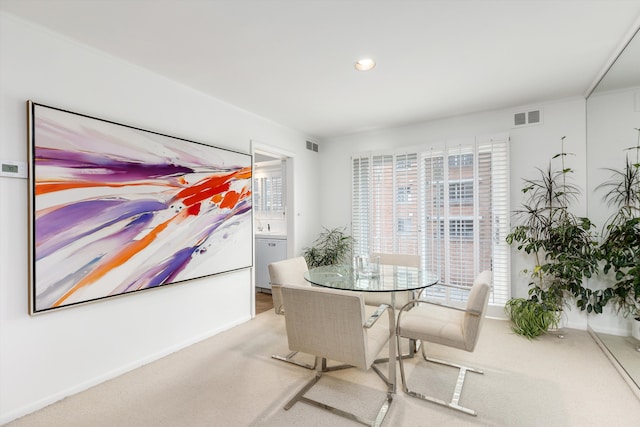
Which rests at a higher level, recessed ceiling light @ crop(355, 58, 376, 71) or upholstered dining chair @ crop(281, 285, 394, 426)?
recessed ceiling light @ crop(355, 58, 376, 71)

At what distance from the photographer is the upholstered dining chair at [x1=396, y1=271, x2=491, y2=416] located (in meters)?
2.06

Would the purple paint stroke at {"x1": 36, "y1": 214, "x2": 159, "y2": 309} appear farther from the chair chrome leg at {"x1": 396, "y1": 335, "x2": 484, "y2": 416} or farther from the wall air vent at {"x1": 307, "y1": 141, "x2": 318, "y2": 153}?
the wall air vent at {"x1": 307, "y1": 141, "x2": 318, "y2": 153}

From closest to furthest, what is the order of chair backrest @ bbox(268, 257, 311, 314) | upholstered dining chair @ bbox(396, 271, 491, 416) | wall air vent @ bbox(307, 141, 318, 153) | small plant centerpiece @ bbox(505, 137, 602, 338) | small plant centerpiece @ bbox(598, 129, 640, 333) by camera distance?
upholstered dining chair @ bbox(396, 271, 491, 416), small plant centerpiece @ bbox(598, 129, 640, 333), chair backrest @ bbox(268, 257, 311, 314), small plant centerpiece @ bbox(505, 137, 602, 338), wall air vent @ bbox(307, 141, 318, 153)

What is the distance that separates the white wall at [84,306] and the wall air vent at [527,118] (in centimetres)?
347

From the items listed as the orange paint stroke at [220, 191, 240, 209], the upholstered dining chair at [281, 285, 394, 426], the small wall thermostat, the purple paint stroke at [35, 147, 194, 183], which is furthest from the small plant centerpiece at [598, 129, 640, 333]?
the small wall thermostat

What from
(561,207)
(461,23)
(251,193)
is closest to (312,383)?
(251,193)

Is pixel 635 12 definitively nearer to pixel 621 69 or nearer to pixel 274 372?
pixel 621 69

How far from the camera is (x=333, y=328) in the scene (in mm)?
1918

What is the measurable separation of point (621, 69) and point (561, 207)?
1.42 meters

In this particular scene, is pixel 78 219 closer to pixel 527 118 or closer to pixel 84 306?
pixel 84 306

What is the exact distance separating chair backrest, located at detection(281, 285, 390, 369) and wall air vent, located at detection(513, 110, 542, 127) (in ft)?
10.7

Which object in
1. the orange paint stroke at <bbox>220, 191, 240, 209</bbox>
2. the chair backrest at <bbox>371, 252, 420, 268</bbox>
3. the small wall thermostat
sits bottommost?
the chair backrest at <bbox>371, 252, 420, 268</bbox>

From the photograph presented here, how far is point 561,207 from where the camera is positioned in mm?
3420

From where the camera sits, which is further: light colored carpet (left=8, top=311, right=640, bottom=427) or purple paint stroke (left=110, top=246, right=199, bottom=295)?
purple paint stroke (left=110, top=246, right=199, bottom=295)
